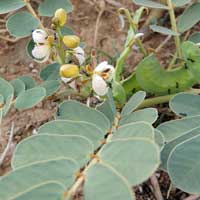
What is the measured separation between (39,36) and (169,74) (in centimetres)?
29

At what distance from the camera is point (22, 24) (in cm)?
130

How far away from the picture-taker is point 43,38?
1206 millimetres

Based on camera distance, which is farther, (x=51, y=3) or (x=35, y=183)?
(x=51, y=3)

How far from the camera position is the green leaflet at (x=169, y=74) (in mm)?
1195

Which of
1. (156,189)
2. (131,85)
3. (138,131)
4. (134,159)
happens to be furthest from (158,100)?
A: (134,159)

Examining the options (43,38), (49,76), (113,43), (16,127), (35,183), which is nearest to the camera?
(35,183)

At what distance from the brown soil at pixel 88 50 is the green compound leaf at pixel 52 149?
1.56ft

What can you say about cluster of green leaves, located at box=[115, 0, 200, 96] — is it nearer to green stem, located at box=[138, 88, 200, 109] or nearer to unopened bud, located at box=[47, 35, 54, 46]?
green stem, located at box=[138, 88, 200, 109]

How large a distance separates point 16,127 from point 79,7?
0.48 m

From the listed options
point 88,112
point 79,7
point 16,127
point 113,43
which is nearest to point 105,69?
point 88,112

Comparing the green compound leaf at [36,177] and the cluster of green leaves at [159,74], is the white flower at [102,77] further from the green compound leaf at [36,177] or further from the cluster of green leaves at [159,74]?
the green compound leaf at [36,177]

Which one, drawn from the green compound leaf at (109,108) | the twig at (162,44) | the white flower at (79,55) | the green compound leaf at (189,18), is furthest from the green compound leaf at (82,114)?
the twig at (162,44)

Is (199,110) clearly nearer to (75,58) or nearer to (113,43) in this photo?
(75,58)

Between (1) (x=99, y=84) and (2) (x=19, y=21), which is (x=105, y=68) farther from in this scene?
(2) (x=19, y=21)
